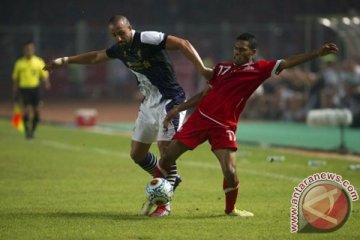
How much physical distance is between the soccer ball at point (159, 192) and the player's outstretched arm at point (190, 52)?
1.20m

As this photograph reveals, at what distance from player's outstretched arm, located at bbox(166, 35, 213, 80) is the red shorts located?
18.1 inches

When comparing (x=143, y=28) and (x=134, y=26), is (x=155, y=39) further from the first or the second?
(x=134, y=26)

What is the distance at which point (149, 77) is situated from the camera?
11656 mm

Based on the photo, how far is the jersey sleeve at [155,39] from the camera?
A: 1141cm

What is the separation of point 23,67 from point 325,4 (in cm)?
2071

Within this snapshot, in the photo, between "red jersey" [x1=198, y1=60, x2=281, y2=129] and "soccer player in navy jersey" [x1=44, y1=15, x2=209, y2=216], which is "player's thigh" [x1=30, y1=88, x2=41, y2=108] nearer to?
"soccer player in navy jersey" [x1=44, y1=15, x2=209, y2=216]

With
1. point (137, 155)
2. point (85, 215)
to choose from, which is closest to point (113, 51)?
point (137, 155)

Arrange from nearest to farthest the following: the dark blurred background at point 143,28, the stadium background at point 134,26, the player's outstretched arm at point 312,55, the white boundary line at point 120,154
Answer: the player's outstretched arm at point 312,55, the white boundary line at point 120,154, the stadium background at point 134,26, the dark blurred background at point 143,28

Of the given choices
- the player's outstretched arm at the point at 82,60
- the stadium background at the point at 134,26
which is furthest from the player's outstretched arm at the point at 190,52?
the stadium background at the point at 134,26

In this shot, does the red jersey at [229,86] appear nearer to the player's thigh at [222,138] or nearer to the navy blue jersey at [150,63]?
the player's thigh at [222,138]

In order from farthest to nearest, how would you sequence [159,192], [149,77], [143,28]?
[143,28], [149,77], [159,192]

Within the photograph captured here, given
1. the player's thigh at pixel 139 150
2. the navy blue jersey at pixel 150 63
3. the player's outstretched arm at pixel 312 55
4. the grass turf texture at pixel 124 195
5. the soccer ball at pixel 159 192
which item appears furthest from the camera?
the player's thigh at pixel 139 150

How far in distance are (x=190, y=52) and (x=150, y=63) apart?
0.65 metres

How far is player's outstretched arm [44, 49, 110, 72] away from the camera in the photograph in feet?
39.3
